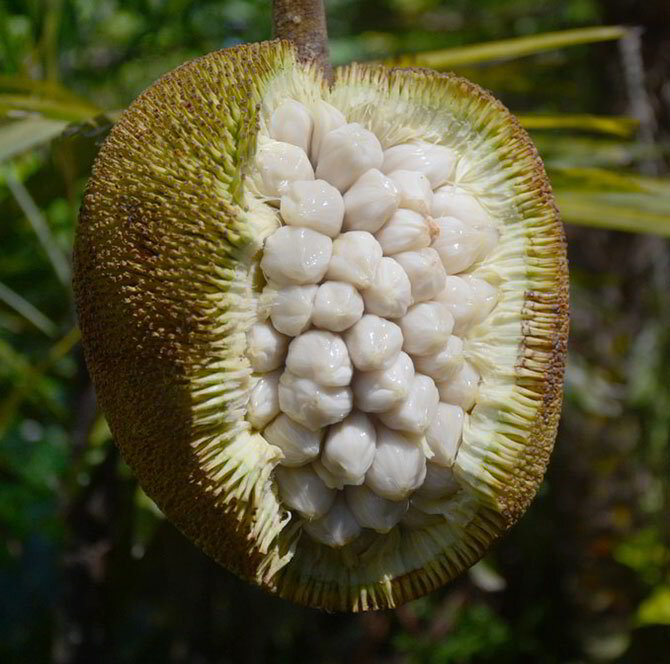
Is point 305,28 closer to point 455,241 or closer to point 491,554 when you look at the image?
point 455,241

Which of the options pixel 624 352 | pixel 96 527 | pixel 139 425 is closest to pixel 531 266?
pixel 139 425

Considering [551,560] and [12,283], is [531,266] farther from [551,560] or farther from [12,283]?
[551,560]

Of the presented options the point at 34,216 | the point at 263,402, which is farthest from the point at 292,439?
the point at 34,216

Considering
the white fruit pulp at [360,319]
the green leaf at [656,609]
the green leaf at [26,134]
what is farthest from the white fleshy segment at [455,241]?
the green leaf at [656,609]

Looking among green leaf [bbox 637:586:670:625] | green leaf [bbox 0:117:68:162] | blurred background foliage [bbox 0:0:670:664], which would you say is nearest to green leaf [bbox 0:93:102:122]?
green leaf [bbox 0:117:68:162]

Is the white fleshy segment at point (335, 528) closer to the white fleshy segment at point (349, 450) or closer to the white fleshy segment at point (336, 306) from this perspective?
the white fleshy segment at point (349, 450)
